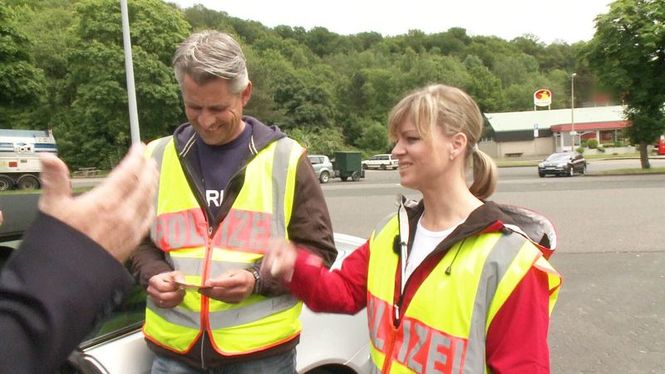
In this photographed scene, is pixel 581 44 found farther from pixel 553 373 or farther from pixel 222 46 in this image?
pixel 222 46

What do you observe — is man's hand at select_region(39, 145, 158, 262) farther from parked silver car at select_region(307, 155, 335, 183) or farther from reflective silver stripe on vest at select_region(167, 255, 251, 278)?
parked silver car at select_region(307, 155, 335, 183)

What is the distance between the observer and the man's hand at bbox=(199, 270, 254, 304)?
179cm

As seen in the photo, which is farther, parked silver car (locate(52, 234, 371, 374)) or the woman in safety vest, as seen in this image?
parked silver car (locate(52, 234, 371, 374))

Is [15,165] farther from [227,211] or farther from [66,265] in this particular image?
[66,265]

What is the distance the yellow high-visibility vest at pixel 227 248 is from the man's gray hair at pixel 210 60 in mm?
292

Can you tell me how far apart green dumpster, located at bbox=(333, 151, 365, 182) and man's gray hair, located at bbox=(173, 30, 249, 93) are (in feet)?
98.9

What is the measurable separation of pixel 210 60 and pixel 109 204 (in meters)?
1.10

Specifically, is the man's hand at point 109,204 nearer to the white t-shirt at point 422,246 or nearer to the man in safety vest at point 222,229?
the man in safety vest at point 222,229

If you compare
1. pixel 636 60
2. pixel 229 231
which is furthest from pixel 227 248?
pixel 636 60

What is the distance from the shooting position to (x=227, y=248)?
1.93 meters

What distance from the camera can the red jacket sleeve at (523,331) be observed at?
1.54 meters

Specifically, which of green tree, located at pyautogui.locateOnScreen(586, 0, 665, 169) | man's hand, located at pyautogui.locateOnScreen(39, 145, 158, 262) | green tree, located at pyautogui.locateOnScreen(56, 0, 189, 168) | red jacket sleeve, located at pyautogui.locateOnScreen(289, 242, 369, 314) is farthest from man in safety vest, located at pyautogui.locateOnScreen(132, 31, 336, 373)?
green tree, located at pyautogui.locateOnScreen(56, 0, 189, 168)

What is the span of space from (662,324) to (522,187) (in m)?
16.1

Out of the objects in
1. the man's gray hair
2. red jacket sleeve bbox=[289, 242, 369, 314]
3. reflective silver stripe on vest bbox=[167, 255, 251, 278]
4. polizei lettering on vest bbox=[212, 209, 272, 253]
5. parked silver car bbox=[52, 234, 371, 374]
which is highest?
the man's gray hair
